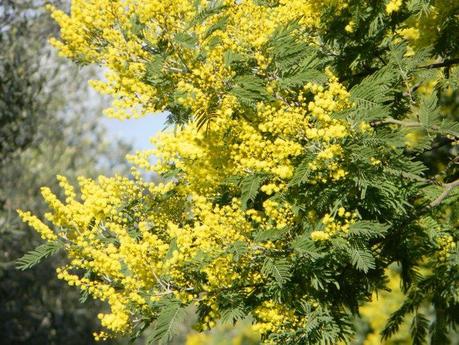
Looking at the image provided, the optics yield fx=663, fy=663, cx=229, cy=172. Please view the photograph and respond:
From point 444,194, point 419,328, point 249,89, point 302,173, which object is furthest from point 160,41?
point 419,328

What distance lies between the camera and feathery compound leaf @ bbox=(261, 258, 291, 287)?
4500 mm

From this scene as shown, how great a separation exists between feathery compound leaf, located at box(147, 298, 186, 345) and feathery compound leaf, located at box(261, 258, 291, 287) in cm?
65

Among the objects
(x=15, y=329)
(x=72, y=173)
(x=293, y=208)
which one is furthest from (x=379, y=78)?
(x=15, y=329)

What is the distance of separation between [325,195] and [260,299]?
0.96 meters

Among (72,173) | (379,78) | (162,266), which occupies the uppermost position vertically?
(72,173)

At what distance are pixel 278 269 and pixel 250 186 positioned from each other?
636mm

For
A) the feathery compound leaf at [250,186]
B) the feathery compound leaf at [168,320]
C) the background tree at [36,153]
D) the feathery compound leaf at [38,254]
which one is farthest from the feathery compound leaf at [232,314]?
the background tree at [36,153]

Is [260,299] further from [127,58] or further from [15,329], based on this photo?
[15,329]

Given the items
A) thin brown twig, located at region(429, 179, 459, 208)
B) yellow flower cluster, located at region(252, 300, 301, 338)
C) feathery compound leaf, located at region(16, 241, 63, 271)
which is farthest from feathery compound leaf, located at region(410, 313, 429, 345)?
feathery compound leaf, located at region(16, 241, 63, 271)

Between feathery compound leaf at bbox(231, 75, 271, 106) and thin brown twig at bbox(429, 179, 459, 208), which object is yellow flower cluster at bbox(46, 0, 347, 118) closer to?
feathery compound leaf at bbox(231, 75, 271, 106)

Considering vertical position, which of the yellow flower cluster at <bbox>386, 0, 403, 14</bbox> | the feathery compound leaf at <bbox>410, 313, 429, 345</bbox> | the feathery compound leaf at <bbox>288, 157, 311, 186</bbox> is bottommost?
the feathery compound leaf at <bbox>410, 313, 429, 345</bbox>

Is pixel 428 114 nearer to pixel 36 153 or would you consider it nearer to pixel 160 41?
pixel 160 41

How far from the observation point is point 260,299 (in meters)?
5.00

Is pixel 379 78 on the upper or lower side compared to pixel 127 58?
lower
